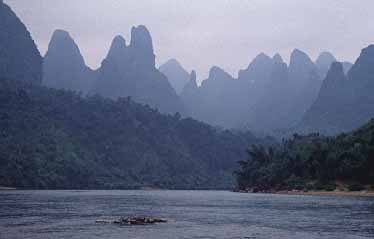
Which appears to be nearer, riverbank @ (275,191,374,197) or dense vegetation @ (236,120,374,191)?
riverbank @ (275,191,374,197)

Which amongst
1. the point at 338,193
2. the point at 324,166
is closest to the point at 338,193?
the point at 338,193

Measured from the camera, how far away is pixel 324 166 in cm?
13462

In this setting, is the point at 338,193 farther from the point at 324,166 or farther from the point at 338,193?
the point at 324,166

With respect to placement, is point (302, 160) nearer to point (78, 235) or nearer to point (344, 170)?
point (344, 170)

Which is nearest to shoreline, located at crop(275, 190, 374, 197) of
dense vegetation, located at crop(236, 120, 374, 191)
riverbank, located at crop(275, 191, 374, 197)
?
riverbank, located at crop(275, 191, 374, 197)

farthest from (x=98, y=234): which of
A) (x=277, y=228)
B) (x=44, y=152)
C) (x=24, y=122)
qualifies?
(x=24, y=122)

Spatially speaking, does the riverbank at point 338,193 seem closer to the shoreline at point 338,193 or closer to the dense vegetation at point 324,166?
the shoreline at point 338,193

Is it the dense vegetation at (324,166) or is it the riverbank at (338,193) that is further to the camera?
the dense vegetation at (324,166)

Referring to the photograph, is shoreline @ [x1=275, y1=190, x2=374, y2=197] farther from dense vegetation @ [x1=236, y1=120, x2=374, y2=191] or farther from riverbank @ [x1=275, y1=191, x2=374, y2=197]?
dense vegetation @ [x1=236, y1=120, x2=374, y2=191]

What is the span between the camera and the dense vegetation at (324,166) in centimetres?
12366

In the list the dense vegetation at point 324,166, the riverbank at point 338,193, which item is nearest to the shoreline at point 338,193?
the riverbank at point 338,193

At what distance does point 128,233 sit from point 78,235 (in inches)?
163

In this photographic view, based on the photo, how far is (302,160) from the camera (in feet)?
464

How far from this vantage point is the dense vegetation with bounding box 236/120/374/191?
124 metres
